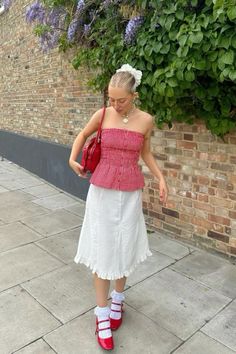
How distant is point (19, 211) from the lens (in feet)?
15.8

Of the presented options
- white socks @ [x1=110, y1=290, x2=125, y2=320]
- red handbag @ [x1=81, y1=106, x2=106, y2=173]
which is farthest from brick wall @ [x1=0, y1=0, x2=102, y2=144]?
white socks @ [x1=110, y1=290, x2=125, y2=320]

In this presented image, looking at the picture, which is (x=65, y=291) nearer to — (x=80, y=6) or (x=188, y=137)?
(x=188, y=137)

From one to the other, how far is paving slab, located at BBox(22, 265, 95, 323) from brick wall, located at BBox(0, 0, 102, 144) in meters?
2.44

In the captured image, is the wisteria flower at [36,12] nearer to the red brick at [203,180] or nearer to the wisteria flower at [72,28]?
the wisteria flower at [72,28]

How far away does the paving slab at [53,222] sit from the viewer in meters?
4.12

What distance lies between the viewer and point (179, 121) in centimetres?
341

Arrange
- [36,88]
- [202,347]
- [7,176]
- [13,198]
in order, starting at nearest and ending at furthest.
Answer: [202,347], [13,198], [36,88], [7,176]

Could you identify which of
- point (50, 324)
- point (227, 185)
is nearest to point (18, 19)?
point (227, 185)

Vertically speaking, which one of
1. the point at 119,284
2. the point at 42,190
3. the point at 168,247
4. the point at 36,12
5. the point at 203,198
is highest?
the point at 36,12

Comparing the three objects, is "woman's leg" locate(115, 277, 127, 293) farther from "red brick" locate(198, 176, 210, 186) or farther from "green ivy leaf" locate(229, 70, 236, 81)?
"green ivy leaf" locate(229, 70, 236, 81)

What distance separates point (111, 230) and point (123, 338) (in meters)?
0.75

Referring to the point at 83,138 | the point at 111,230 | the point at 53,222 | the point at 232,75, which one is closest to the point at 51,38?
the point at 53,222

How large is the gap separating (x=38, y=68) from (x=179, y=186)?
12.6ft

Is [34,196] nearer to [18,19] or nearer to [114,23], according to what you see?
[114,23]
